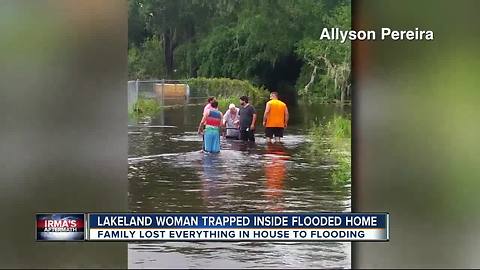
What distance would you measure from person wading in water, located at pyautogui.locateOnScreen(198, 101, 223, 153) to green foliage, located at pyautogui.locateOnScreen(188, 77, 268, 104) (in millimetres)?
94

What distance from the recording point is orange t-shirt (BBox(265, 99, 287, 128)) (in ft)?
10.3

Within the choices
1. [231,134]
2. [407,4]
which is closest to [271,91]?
[231,134]

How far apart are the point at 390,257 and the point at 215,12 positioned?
190cm

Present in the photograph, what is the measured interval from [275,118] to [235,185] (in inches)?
19.2

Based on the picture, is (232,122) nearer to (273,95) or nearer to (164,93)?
(273,95)

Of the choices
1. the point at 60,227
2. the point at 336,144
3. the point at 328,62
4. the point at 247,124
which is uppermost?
the point at 328,62

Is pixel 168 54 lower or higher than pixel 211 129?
higher

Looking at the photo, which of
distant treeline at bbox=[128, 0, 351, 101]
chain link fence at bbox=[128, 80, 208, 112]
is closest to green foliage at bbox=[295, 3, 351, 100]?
distant treeline at bbox=[128, 0, 351, 101]

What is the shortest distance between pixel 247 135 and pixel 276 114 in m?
0.22

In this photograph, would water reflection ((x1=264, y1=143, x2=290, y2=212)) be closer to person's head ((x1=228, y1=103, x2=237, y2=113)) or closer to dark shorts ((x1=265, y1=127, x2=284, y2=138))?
dark shorts ((x1=265, y1=127, x2=284, y2=138))

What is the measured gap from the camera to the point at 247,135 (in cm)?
317

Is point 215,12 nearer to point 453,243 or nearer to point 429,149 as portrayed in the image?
point 429,149

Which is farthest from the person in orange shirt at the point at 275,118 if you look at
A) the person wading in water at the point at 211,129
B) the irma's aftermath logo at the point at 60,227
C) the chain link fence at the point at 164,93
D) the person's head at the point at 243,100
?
the irma's aftermath logo at the point at 60,227

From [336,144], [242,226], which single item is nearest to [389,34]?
[336,144]
